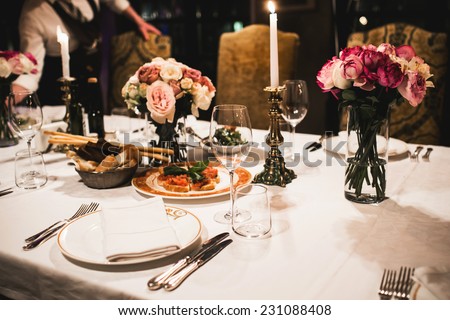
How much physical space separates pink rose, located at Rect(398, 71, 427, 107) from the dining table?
262mm

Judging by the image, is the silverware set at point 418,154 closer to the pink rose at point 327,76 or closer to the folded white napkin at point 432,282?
the pink rose at point 327,76

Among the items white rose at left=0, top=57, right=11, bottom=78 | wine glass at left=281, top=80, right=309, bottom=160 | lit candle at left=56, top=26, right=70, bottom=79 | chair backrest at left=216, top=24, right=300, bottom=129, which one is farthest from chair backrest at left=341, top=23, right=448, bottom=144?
white rose at left=0, top=57, right=11, bottom=78

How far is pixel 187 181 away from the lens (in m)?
1.22

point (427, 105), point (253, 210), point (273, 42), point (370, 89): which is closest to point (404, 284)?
point (253, 210)

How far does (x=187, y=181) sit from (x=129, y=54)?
1901 mm

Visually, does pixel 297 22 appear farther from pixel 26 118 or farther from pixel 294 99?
pixel 26 118

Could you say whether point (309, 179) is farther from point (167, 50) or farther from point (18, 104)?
point (167, 50)

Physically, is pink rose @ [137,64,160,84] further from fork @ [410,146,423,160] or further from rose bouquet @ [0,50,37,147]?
fork @ [410,146,423,160]

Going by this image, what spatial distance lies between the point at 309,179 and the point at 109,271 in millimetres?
693

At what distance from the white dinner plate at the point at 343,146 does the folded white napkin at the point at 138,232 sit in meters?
0.75

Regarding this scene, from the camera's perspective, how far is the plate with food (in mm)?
1182

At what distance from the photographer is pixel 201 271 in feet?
2.69
